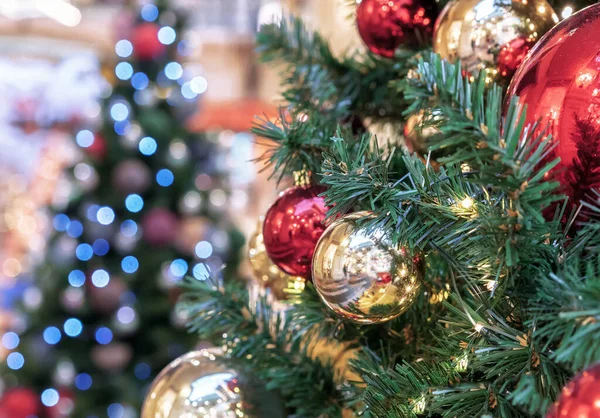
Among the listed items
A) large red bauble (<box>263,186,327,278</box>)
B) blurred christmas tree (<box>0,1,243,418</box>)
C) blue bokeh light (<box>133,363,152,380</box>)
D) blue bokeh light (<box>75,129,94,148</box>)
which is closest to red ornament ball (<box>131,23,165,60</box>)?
blurred christmas tree (<box>0,1,243,418</box>)

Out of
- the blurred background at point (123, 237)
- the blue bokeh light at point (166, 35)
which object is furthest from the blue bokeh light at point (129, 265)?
the blue bokeh light at point (166, 35)

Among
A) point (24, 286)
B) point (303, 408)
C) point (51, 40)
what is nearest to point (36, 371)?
point (24, 286)

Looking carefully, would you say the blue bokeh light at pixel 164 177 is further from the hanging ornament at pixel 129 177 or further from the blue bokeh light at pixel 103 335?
the blue bokeh light at pixel 103 335

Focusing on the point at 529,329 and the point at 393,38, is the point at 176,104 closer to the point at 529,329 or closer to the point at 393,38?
the point at 393,38

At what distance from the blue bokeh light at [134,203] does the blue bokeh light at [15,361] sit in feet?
1.59

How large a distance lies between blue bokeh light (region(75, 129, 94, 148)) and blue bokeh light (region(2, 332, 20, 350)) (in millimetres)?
541

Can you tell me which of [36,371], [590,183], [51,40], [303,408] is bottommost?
[36,371]

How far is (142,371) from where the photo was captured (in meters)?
1.76

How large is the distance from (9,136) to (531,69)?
10.6 feet

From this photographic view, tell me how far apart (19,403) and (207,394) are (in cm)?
147

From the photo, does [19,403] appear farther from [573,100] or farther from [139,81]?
[573,100]

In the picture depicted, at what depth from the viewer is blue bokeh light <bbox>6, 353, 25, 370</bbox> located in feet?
5.83

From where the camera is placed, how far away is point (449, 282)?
1.40 feet

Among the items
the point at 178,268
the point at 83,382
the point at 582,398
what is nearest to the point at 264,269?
the point at 582,398
